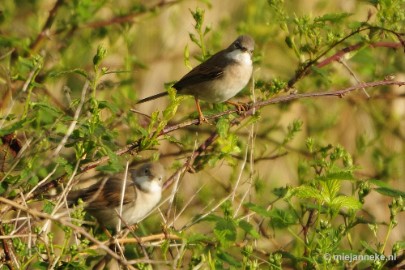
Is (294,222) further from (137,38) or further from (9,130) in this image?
(137,38)

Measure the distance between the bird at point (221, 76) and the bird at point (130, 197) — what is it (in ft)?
2.51

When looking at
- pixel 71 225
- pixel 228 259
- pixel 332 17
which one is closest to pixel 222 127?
pixel 228 259

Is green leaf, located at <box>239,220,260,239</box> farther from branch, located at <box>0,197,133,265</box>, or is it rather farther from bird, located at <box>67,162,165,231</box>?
bird, located at <box>67,162,165,231</box>

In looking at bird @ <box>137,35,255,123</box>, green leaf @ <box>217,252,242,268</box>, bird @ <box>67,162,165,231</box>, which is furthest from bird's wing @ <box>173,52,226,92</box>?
green leaf @ <box>217,252,242,268</box>

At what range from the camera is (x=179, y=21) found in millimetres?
7520

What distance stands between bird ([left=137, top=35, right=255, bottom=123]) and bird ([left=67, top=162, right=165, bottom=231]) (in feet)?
2.51

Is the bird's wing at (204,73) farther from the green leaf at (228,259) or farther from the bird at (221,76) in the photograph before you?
the green leaf at (228,259)

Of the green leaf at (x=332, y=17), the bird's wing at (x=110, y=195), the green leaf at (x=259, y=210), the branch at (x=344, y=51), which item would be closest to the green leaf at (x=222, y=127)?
the green leaf at (x=259, y=210)

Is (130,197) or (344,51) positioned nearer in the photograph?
(344,51)

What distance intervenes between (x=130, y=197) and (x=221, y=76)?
1.30m

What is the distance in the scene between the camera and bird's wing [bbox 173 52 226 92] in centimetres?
533

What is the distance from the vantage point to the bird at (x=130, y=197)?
4309 millimetres

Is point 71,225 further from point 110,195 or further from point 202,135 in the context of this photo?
point 202,135

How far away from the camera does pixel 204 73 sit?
5457 mm
